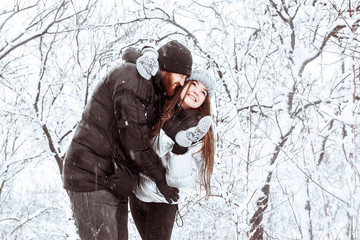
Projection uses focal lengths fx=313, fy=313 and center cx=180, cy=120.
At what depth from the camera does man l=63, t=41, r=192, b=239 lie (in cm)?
150

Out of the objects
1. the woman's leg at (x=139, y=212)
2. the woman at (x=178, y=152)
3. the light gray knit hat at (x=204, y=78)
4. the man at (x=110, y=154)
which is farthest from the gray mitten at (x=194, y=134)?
the woman's leg at (x=139, y=212)

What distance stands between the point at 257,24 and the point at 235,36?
0.60 meters

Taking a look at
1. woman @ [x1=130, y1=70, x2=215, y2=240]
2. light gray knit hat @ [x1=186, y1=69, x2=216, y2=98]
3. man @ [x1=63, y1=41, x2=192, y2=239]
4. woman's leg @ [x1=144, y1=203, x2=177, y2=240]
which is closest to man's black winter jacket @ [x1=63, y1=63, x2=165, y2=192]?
man @ [x1=63, y1=41, x2=192, y2=239]

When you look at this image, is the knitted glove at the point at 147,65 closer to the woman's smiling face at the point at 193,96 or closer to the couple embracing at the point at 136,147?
the couple embracing at the point at 136,147

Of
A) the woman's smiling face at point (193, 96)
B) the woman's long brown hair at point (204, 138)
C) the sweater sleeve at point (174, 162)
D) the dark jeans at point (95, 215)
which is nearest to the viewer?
the dark jeans at point (95, 215)

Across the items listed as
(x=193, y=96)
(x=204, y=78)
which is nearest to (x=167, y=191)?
(x=193, y=96)

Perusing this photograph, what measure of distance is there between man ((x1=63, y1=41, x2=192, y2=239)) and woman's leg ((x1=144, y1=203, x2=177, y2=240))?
0.69 ft

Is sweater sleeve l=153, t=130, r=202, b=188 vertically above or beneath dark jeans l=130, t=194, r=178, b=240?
above

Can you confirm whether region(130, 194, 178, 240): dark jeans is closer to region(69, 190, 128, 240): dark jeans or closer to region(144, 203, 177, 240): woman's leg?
region(144, 203, 177, 240): woman's leg

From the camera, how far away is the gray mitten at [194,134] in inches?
61.4

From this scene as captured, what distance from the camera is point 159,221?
70.7 inches

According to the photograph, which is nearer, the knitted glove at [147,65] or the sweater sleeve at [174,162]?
the knitted glove at [147,65]

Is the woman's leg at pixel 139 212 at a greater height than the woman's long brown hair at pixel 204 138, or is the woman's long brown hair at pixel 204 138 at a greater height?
the woman's long brown hair at pixel 204 138

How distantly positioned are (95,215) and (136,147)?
379 millimetres
